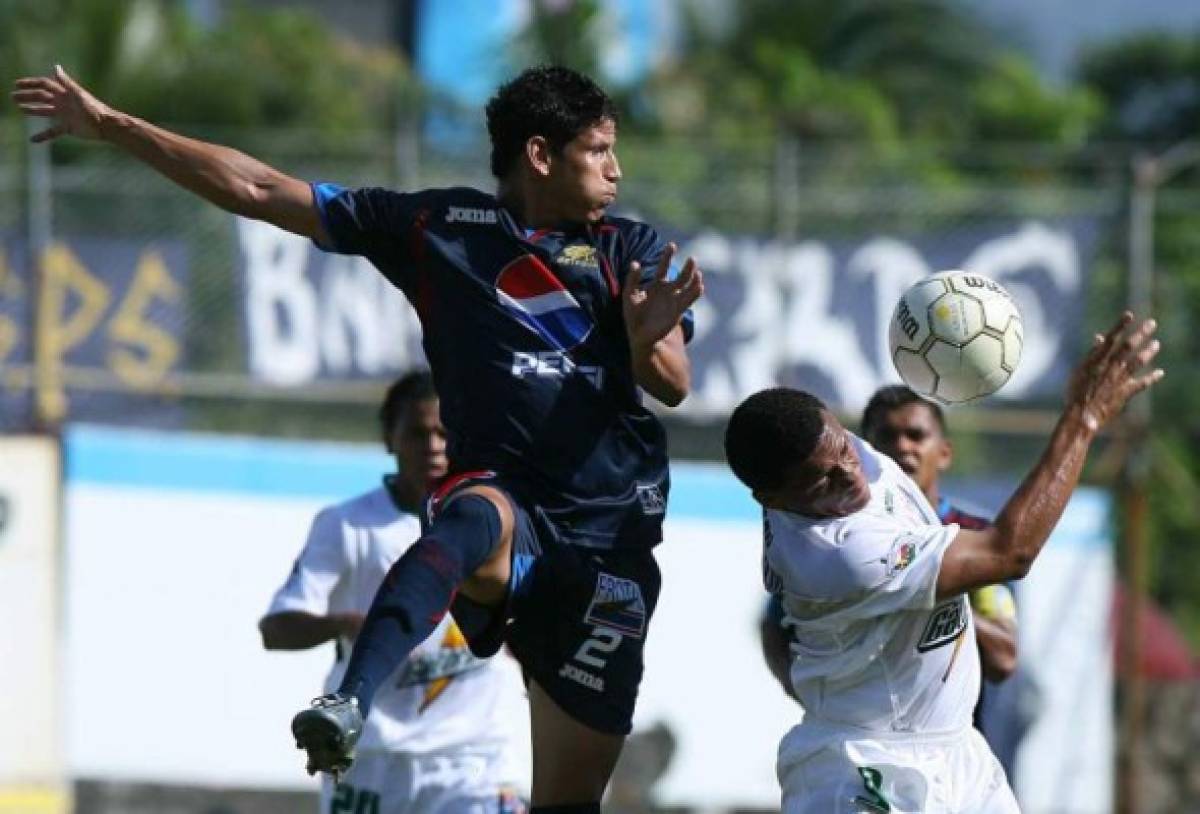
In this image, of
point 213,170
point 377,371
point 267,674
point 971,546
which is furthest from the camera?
point 377,371

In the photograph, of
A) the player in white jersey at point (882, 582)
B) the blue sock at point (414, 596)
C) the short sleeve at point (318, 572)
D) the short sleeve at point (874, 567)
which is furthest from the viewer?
the short sleeve at point (318, 572)

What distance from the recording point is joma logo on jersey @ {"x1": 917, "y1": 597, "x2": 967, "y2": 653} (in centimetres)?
580

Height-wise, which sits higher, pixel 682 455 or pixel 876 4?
pixel 876 4

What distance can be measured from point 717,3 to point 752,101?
3863mm

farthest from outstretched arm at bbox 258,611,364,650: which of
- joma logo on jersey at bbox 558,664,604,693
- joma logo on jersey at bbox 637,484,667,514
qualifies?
joma logo on jersey at bbox 637,484,667,514

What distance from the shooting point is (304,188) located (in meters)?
6.20

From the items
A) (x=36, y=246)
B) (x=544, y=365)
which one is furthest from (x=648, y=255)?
(x=36, y=246)

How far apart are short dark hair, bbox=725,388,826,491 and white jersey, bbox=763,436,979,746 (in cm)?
19

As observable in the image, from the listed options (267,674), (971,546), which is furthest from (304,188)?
(267,674)

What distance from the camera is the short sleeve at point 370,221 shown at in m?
6.16

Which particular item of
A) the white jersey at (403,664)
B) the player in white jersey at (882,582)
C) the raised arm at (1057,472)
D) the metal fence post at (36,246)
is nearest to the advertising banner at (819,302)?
the metal fence post at (36,246)

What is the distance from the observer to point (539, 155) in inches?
242

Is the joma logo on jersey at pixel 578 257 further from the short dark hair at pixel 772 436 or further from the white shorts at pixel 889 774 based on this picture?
the white shorts at pixel 889 774

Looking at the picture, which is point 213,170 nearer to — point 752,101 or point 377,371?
point 377,371
